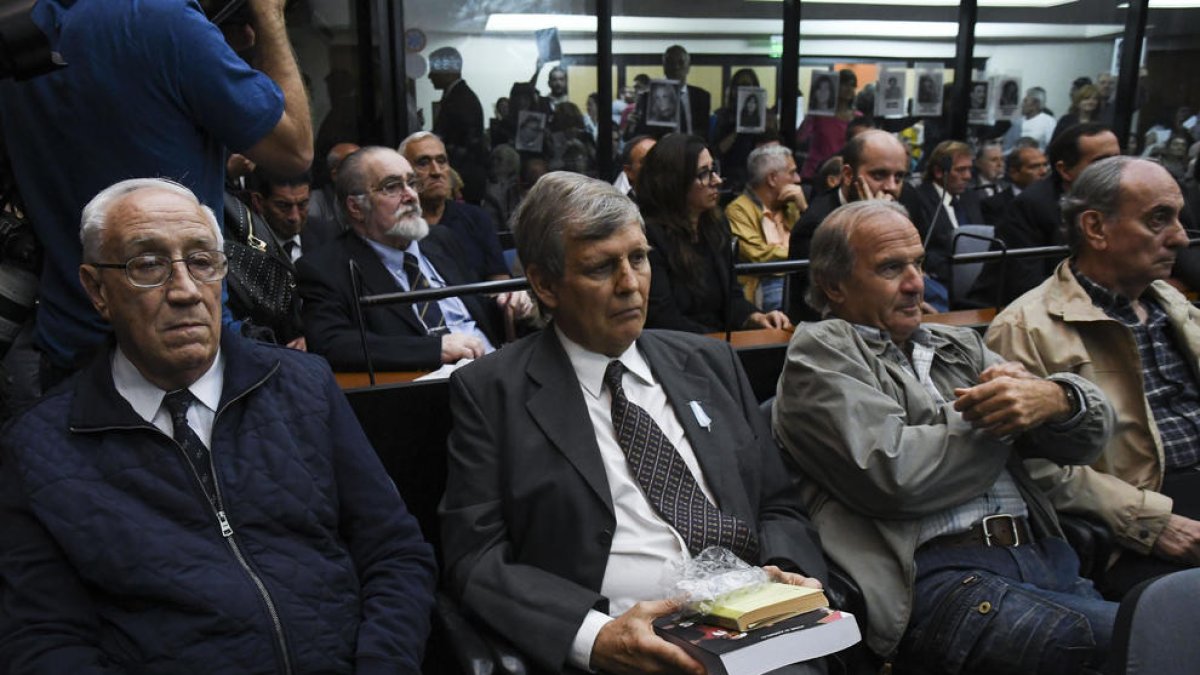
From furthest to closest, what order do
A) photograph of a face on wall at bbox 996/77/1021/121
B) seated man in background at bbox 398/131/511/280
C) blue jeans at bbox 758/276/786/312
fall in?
photograph of a face on wall at bbox 996/77/1021/121, blue jeans at bbox 758/276/786/312, seated man in background at bbox 398/131/511/280

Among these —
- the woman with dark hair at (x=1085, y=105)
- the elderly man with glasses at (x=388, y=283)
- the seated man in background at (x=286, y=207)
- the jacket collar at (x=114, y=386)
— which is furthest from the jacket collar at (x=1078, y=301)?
the woman with dark hair at (x=1085, y=105)

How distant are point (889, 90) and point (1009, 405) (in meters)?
8.42

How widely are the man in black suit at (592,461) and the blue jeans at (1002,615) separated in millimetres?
321

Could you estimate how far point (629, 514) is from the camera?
2.48 m

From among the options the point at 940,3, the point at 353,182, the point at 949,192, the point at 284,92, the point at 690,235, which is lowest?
the point at 949,192

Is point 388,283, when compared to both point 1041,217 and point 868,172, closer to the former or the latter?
point 868,172

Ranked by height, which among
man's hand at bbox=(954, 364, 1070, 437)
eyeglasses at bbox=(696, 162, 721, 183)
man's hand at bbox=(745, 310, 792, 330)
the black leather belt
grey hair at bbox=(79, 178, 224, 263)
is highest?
grey hair at bbox=(79, 178, 224, 263)

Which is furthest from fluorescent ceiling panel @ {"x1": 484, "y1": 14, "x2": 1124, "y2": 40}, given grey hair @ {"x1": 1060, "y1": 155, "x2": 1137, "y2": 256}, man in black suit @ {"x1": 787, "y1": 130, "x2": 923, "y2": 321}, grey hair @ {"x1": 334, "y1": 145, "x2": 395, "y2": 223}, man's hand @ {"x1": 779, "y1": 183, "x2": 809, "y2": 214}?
grey hair @ {"x1": 1060, "y1": 155, "x2": 1137, "y2": 256}

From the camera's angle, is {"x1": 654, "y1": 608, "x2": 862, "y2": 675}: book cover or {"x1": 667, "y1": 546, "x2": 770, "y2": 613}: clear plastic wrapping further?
{"x1": 667, "y1": 546, "x2": 770, "y2": 613}: clear plastic wrapping

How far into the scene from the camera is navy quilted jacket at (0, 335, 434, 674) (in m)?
2.02

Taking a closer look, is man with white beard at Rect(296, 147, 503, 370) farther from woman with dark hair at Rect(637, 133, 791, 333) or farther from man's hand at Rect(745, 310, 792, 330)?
man's hand at Rect(745, 310, 792, 330)

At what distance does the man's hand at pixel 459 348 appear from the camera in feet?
12.6

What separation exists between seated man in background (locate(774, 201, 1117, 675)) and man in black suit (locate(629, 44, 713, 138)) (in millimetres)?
6400

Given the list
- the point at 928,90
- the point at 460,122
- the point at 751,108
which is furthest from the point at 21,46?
the point at 928,90
